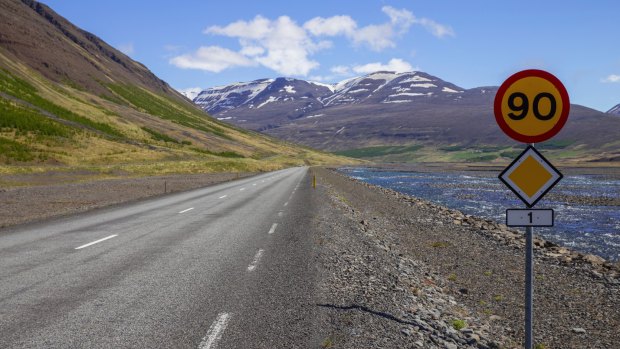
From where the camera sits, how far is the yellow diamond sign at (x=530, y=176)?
17.6 ft

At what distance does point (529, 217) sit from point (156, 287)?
615 cm

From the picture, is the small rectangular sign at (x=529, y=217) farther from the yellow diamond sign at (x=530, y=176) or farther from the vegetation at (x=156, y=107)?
the vegetation at (x=156, y=107)

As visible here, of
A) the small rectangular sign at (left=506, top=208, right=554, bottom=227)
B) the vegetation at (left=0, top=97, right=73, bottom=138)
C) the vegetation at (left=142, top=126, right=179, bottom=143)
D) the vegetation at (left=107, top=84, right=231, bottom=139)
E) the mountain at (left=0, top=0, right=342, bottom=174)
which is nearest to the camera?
the small rectangular sign at (left=506, top=208, right=554, bottom=227)

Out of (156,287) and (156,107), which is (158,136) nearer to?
(156,107)

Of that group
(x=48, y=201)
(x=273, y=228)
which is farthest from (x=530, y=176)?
(x=48, y=201)

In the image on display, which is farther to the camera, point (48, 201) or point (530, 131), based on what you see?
point (48, 201)

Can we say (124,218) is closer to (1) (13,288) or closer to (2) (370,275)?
(1) (13,288)

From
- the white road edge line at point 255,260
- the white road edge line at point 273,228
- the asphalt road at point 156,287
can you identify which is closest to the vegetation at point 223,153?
the white road edge line at point 273,228

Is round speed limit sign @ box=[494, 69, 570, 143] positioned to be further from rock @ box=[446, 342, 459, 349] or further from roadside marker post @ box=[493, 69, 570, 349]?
rock @ box=[446, 342, 459, 349]

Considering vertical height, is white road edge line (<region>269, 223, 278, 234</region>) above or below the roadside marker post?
below

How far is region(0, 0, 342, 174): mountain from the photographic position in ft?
222

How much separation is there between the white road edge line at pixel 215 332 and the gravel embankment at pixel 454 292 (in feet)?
4.52

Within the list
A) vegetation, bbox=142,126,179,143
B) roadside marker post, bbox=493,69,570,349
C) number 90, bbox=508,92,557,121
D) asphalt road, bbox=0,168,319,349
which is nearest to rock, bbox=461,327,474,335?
roadside marker post, bbox=493,69,570,349

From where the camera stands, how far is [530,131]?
551cm
